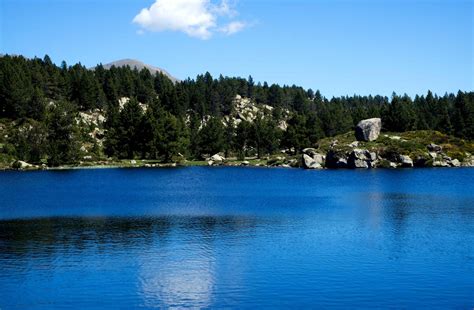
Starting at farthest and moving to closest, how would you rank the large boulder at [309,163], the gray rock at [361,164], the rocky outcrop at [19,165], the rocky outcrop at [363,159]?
the large boulder at [309,163] → the rocky outcrop at [363,159] → the gray rock at [361,164] → the rocky outcrop at [19,165]

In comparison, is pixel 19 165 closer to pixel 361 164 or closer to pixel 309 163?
pixel 309 163

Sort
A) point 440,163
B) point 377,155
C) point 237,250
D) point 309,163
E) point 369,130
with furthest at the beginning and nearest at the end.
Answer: point 369,130 → point 309,163 → point 377,155 → point 440,163 → point 237,250

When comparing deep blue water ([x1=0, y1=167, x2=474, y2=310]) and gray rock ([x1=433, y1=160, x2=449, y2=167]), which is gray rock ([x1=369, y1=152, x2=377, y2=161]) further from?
deep blue water ([x1=0, y1=167, x2=474, y2=310])

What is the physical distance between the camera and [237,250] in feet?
169

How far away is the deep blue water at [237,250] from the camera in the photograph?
121ft

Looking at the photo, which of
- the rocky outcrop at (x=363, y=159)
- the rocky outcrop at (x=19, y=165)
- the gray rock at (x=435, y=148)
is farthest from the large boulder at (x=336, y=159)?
the rocky outcrop at (x=19, y=165)

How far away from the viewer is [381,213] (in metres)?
76.1

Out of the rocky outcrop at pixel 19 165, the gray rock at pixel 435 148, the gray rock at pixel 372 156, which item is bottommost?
the rocky outcrop at pixel 19 165

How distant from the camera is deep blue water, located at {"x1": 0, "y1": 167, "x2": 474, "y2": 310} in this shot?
121ft

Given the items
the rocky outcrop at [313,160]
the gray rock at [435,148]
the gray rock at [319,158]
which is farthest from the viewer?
the gray rock at [319,158]

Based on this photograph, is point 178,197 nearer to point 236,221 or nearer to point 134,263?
point 236,221

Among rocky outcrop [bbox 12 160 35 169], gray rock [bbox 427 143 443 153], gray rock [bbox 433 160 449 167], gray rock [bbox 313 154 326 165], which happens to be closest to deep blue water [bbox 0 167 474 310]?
rocky outcrop [bbox 12 160 35 169]

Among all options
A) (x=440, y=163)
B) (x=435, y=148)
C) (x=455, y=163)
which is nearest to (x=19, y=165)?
(x=440, y=163)

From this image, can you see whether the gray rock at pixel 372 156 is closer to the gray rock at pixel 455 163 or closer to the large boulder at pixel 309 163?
the large boulder at pixel 309 163
